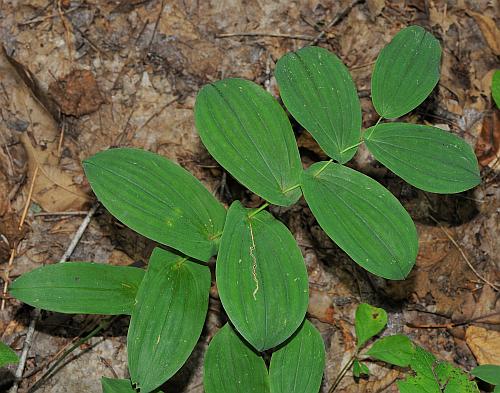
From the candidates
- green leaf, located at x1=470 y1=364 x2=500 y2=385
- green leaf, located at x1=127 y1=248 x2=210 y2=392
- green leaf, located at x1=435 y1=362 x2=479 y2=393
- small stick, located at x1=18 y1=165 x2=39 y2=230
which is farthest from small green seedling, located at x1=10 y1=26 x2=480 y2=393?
green leaf, located at x1=470 y1=364 x2=500 y2=385

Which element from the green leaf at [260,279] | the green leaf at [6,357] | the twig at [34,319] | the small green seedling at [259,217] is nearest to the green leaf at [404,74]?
the small green seedling at [259,217]

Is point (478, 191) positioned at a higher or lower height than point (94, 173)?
lower

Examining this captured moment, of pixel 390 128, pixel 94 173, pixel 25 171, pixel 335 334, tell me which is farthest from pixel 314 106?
pixel 25 171

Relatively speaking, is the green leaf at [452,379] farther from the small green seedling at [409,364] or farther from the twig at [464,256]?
the twig at [464,256]

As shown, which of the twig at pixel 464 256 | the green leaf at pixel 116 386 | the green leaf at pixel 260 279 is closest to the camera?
the green leaf at pixel 260 279

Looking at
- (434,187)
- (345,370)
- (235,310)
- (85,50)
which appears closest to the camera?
(235,310)

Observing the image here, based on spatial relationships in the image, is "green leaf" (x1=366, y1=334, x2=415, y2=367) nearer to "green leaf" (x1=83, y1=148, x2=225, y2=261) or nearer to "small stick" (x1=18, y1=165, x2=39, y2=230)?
"green leaf" (x1=83, y1=148, x2=225, y2=261)

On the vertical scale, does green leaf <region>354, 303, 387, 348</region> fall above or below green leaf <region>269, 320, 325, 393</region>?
Result: below

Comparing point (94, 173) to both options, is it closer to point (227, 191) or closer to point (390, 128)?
point (227, 191)
